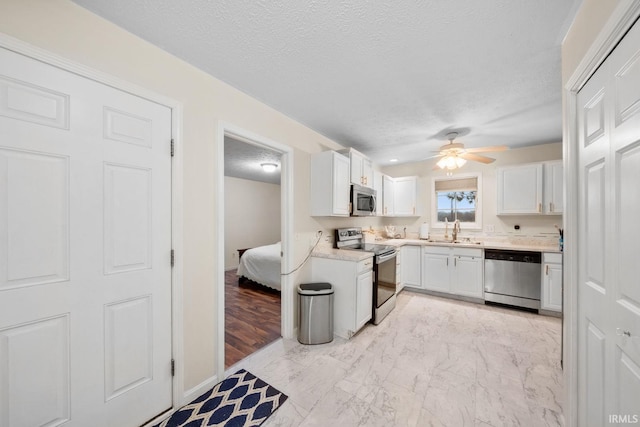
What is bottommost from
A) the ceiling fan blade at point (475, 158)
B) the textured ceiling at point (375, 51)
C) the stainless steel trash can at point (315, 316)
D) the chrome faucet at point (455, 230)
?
the stainless steel trash can at point (315, 316)

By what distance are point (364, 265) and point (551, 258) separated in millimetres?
2617

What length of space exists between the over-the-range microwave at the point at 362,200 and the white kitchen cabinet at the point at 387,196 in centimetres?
65

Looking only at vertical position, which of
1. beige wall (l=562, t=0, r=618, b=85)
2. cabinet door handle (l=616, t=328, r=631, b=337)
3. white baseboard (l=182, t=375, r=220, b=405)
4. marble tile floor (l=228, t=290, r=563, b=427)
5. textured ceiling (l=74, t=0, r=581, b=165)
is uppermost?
textured ceiling (l=74, t=0, r=581, b=165)

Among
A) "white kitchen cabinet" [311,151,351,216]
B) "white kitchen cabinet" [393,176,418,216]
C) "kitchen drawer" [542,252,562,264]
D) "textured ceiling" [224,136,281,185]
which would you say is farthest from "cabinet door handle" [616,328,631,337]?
"white kitchen cabinet" [393,176,418,216]

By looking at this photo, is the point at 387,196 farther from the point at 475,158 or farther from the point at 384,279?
the point at 384,279

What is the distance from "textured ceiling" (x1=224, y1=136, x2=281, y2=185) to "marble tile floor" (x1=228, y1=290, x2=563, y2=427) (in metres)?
2.39

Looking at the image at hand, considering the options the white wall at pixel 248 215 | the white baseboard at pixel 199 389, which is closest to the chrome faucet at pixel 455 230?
the white baseboard at pixel 199 389

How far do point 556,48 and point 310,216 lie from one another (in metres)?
2.50

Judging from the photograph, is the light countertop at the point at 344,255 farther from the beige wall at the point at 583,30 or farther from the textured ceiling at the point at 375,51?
Result: the beige wall at the point at 583,30

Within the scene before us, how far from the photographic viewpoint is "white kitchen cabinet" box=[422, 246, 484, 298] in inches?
140

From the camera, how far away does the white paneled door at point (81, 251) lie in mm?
1081

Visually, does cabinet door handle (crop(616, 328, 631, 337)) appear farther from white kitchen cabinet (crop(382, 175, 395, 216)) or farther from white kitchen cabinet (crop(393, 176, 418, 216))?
white kitchen cabinet (crop(393, 176, 418, 216))

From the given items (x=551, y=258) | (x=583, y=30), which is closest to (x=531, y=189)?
(x=551, y=258)

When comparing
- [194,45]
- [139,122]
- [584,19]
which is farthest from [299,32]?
[584,19]
